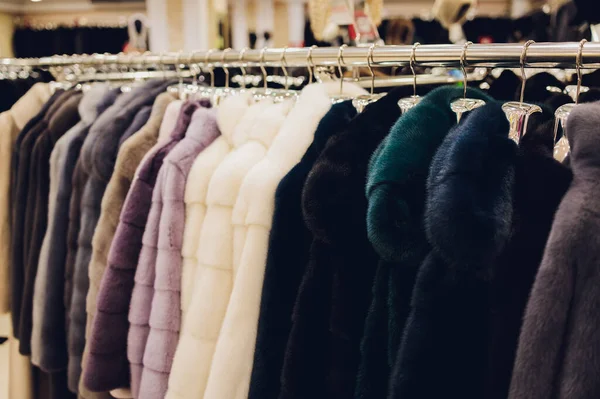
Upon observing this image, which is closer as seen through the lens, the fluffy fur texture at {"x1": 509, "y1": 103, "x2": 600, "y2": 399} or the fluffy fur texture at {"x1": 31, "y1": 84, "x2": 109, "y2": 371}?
the fluffy fur texture at {"x1": 509, "y1": 103, "x2": 600, "y2": 399}

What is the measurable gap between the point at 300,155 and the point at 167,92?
2.07ft

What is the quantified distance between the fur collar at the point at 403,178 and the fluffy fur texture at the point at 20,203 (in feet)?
4.07

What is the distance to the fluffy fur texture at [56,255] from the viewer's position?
144 cm

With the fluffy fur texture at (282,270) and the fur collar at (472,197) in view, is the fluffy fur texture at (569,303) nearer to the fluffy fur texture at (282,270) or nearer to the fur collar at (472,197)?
the fur collar at (472,197)

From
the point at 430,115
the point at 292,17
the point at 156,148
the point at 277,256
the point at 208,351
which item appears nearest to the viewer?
the point at 430,115

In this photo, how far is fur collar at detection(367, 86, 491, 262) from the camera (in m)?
0.71

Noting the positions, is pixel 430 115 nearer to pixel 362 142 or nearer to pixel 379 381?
pixel 362 142

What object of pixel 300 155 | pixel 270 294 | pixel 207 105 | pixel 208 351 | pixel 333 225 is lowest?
pixel 208 351

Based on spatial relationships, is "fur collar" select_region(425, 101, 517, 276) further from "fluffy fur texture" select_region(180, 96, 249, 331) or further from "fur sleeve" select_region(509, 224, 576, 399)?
"fluffy fur texture" select_region(180, 96, 249, 331)

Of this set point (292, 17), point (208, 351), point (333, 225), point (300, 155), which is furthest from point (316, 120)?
point (292, 17)

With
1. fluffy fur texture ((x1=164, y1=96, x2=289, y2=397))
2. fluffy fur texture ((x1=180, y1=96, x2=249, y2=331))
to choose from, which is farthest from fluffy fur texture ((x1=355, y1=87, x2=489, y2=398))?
fluffy fur texture ((x1=180, y1=96, x2=249, y2=331))

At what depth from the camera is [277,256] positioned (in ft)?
3.10

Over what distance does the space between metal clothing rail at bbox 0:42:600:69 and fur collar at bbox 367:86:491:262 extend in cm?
12

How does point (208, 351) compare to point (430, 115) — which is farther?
point (208, 351)
